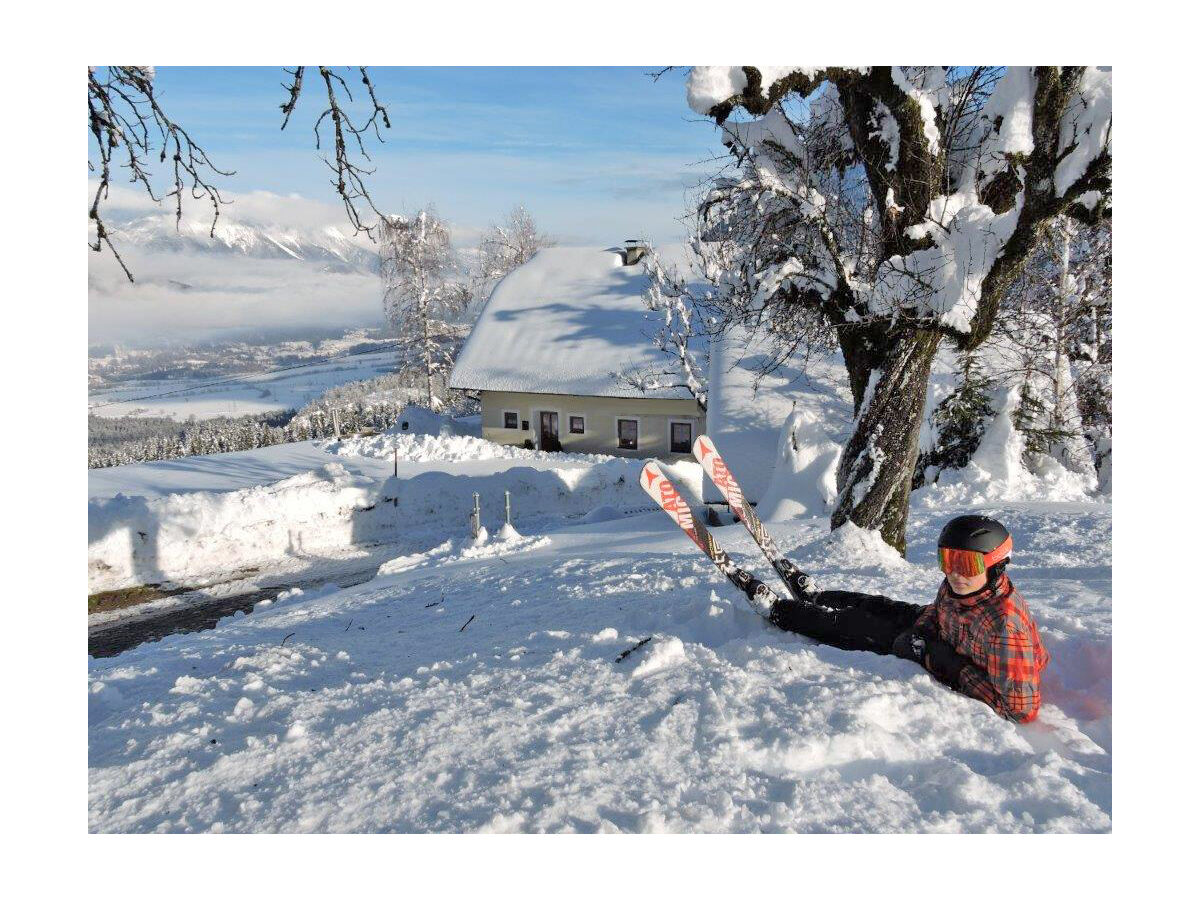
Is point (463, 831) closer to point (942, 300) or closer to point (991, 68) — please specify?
point (942, 300)

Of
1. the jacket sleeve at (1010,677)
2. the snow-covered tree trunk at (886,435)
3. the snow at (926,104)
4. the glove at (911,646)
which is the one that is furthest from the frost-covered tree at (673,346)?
the jacket sleeve at (1010,677)

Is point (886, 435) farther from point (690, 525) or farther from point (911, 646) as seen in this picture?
point (911, 646)

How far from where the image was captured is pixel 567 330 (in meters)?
27.1

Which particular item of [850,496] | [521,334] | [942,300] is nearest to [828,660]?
[850,496]

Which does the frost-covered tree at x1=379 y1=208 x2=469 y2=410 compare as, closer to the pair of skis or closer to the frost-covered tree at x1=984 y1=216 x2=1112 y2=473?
the frost-covered tree at x1=984 y1=216 x2=1112 y2=473

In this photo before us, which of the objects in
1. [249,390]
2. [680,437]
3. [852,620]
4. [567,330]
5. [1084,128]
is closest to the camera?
[852,620]

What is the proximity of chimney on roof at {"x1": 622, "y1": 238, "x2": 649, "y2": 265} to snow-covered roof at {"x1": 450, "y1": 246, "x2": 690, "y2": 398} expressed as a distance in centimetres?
→ 31

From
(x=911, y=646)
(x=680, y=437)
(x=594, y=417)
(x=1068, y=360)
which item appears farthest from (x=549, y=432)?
(x=911, y=646)

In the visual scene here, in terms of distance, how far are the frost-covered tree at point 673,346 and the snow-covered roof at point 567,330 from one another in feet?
0.90

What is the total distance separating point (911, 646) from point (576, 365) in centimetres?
2241

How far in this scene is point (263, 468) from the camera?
21.0 m

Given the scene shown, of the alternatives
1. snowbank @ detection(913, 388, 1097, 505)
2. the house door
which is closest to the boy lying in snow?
snowbank @ detection(913, 388, 1097, 505)

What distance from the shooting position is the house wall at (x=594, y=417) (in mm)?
24589

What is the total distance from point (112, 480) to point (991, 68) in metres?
20.4
